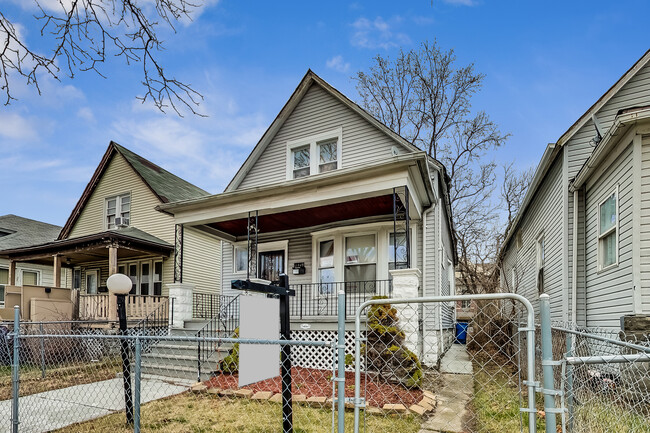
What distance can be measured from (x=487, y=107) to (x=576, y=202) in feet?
47.5

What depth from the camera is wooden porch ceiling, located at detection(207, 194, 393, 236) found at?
30.2 ft

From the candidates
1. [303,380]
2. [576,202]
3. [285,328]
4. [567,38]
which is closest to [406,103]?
[567,38]

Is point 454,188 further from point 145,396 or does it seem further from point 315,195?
point 145,396

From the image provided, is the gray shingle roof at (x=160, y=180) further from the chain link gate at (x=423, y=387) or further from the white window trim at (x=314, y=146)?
the chain link gate at (x=423, y=387)

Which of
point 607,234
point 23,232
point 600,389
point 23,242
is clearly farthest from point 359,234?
point 23,232

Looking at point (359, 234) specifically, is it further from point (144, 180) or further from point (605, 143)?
point (144, 180)

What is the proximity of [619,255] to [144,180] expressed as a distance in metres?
15.0

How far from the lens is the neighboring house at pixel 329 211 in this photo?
8219mm

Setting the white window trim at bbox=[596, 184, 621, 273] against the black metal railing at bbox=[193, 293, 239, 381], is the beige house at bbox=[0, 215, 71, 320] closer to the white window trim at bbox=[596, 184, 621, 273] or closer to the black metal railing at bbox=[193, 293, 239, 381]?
the black metal railing at bbox=[193, 293, 239, 381]

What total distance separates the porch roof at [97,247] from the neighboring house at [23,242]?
8.80 ft

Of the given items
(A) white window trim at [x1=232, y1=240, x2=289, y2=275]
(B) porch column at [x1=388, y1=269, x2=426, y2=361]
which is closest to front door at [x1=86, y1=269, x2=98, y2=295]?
(A) white window trim at [x1=232, y1=240, x2=289, y2=275]

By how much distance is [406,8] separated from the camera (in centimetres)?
430

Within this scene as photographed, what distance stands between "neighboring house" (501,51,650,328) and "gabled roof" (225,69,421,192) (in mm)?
4225

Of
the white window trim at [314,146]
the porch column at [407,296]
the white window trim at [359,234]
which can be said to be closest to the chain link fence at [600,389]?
the porch column at [407,296]
